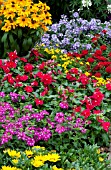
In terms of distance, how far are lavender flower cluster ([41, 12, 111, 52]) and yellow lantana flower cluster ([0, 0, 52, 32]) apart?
3.04 feet

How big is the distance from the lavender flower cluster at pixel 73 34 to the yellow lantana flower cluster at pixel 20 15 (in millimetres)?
928

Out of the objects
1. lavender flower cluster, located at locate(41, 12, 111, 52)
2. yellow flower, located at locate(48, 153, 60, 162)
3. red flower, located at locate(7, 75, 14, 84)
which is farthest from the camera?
lavender flower cluster, located at locate(41, 12, 111, 52)

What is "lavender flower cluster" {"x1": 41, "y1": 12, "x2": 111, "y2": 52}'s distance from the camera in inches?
242

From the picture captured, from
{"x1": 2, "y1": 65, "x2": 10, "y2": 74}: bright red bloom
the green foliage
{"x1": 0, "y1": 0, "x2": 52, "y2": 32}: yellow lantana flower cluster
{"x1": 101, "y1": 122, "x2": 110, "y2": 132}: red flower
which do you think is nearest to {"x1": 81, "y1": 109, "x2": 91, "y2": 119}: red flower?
{"x1": 101, "y1": 122, "x2": 110, "y2": 132}: red flower

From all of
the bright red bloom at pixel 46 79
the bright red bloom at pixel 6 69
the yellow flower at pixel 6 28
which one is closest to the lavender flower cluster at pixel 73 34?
the yellow flower at pixel 6 28

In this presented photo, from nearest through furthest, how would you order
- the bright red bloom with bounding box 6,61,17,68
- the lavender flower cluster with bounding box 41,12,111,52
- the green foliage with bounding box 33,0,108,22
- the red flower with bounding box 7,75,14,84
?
1. the red flower with bounding box 7,75,14,84
2. the bright red bloom with bounding box 6,61,17,68
3. the lavender flower cluster with bounding box 41,12,111,52
4. the green foliage with bounding box 33,0,108,22

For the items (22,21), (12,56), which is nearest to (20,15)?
(22,21)

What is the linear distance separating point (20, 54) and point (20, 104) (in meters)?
1.24

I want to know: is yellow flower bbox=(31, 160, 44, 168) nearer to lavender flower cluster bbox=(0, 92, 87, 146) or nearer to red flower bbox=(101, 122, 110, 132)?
lavender flower cluster bbox=(0, 92, 87, 146)

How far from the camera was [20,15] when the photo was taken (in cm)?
506

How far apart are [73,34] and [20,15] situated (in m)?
1.51

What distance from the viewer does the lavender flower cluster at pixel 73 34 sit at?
20.2 feet

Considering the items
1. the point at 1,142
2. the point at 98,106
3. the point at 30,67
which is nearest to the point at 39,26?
the point at 30,67

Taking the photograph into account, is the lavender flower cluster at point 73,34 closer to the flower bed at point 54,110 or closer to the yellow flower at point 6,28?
the flower bed at point 54,110
